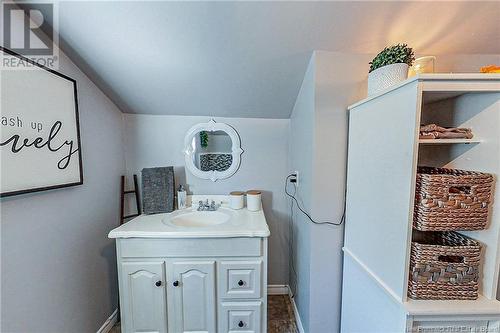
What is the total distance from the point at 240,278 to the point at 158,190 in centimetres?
92

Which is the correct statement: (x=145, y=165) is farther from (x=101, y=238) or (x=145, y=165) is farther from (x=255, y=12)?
(x=255, y=12)

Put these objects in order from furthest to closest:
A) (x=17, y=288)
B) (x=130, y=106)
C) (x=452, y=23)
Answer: (x=130, y=106), (x=452, y=23), (x=17, y=288)

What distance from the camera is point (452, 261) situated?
0.81m

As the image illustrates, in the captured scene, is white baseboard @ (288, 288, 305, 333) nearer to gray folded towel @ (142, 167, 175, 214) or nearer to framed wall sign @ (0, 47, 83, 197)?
gray folded towel @ (142, 167, 175, 214)

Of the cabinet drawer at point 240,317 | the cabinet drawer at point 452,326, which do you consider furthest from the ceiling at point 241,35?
the cabinet drawer at point 240,317

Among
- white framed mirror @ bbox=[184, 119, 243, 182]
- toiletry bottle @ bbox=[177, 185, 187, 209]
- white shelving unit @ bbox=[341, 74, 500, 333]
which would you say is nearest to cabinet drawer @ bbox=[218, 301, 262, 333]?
white shelving unit @ bbox=[341, 74, 500, 333]

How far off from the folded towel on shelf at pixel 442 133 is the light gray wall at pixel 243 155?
1086mm

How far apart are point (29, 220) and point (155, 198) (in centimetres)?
72

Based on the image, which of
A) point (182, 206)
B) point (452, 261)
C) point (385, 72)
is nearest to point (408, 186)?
point (452, 261)

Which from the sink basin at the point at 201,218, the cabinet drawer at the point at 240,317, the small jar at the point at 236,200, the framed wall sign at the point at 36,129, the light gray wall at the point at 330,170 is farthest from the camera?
the small jar at the point at 236,200

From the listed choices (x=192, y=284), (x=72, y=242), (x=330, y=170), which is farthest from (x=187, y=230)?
(x=330, y=170)

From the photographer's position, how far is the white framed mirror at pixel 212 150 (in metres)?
1.77

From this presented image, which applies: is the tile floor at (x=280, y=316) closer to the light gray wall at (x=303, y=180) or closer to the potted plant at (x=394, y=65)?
the light gray wall at (x=303, y=180)

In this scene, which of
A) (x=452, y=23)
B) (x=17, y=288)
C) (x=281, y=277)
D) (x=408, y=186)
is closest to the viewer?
(x=408, y=186)
